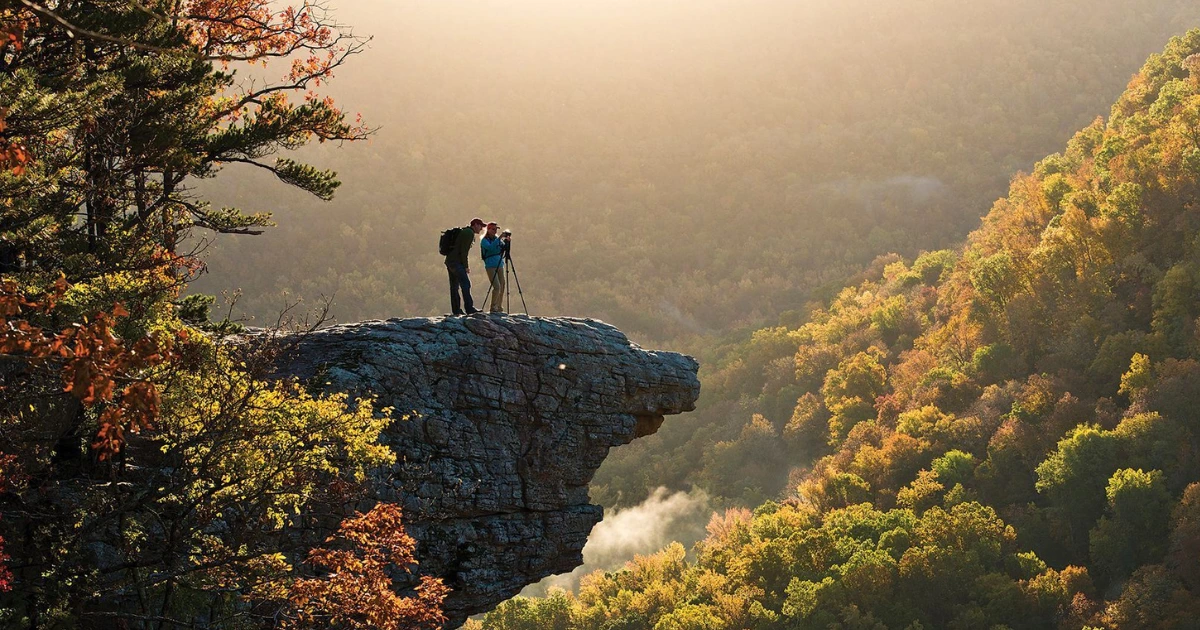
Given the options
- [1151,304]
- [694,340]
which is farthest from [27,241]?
[694,340]

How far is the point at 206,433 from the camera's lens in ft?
47.0

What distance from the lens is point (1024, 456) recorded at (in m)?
78.2

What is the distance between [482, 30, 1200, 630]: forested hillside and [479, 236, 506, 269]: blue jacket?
47839 mm

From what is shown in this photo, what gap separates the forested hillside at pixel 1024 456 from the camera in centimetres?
6581

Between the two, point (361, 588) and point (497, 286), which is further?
point (497, 286)

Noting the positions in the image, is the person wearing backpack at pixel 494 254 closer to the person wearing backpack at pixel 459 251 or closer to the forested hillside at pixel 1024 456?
the person wearing backpack at pixel 459 251

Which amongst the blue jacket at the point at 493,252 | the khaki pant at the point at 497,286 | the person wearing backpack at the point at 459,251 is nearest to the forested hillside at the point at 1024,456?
the khaki pant at the point at 497,286

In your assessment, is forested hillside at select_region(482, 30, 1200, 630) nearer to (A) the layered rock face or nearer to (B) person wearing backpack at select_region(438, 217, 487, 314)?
(A) the layered rock face

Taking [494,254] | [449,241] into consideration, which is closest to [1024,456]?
[494,254]

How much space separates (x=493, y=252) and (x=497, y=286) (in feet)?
3.03

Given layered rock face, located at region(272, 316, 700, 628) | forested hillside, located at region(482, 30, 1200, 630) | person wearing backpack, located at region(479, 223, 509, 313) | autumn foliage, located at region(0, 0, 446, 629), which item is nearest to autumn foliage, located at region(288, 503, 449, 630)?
autumn foliage, located at region(0, 0, 446, 629)

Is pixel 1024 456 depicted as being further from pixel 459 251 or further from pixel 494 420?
pixel 459 251

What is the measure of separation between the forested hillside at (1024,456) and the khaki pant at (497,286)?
4713cm

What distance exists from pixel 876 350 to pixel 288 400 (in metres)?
106
